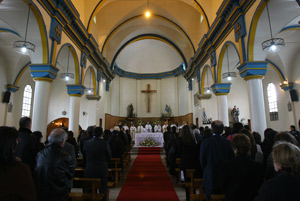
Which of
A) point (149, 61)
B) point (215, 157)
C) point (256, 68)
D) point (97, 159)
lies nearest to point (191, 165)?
point (215, 157)

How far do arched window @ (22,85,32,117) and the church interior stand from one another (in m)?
0.07

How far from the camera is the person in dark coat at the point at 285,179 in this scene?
1349 mm

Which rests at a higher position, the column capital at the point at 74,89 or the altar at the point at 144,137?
the column capital at the point at 74,89

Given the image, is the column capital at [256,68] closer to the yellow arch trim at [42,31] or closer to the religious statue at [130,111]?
the yellow arch trim at [42,31]

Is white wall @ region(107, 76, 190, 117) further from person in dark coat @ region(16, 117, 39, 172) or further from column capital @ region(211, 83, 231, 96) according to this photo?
person in dark coat @ region(16, 117, 39, 172)

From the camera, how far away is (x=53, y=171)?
245cm

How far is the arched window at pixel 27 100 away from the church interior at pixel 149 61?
0.24 feet

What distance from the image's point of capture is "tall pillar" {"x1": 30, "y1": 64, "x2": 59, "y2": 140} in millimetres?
7084

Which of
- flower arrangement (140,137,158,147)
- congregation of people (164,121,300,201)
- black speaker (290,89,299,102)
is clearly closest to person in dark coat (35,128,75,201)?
congregation of people (164,121,300,201)

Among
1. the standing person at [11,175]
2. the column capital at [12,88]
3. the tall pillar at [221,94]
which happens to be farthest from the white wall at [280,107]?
the column capital at [12,88]

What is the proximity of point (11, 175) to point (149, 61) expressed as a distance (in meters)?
22.2

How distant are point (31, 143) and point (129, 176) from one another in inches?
184

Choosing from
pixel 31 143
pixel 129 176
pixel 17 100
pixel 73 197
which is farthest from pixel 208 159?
pixel 17 100

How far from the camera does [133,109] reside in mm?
22859
